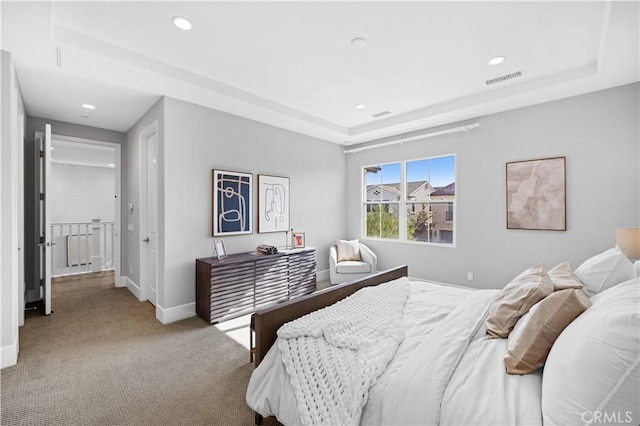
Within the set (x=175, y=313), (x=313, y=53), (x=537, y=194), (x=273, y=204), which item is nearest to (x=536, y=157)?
(x=537, y=194)

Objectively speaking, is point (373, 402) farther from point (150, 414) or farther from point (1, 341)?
point (1, 341)

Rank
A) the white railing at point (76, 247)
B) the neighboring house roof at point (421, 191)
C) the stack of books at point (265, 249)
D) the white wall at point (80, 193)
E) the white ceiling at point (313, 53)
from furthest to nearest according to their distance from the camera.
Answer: the white wall at point (80, 193)
the white railing at point (76, 247)
the neighboring house roof at point (421, 191)
the stack of books at point (265, 249)
the white ceiling at point (313, 53)

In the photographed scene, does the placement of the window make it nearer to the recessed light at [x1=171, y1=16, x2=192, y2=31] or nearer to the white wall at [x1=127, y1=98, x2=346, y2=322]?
the white wall at [x1=127, y1=98, x2=346, y2=322]

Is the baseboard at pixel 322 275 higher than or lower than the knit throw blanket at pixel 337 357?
lower

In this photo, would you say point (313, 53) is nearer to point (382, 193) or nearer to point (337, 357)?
point (337, 357)

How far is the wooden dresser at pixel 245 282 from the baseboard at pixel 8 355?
1554mm

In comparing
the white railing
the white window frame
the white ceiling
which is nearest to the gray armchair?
the white window frame

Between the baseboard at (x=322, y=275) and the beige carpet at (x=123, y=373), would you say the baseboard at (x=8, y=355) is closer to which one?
the beige carpet at (x=123, y=373)

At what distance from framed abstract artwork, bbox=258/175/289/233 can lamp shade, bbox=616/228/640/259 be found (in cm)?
384

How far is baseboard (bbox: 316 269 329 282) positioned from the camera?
531 centimetres

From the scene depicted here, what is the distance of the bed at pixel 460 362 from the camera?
→ 0.99 metres

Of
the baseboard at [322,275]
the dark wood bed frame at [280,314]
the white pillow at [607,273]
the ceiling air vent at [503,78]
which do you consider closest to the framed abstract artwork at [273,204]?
the baseboard at [322,275]

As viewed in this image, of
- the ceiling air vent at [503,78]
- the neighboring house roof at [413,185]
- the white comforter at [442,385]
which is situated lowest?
the white comforter at [442,385]

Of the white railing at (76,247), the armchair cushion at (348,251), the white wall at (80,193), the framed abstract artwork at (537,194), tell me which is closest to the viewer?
the framed abstract artwork at (537,194)
